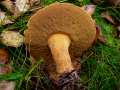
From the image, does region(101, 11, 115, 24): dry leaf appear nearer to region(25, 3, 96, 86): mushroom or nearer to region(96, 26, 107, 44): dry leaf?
region(96, 26, 107, 44): dry leaf

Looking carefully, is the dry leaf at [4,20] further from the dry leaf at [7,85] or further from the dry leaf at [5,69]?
the dry leaf at [7,85]

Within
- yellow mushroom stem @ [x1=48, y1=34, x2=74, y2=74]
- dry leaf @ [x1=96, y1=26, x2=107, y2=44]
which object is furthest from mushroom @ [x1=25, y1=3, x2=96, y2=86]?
dry leaf @ [x1=96, y1=26, x2=107, y2=44]

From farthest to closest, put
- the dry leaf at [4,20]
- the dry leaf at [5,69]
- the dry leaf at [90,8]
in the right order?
the dry leaf at [90,8], the dry leaf at [4,20], the dry leaf at [5,69]

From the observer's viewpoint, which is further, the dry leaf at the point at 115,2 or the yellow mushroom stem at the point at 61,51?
the dry leaf at the point at 115,2

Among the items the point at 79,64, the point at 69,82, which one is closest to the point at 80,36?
the point at 79,64

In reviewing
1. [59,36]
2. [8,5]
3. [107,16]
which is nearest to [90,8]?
[107,16]

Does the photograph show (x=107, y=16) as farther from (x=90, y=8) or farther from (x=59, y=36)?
(x=59, y=36)

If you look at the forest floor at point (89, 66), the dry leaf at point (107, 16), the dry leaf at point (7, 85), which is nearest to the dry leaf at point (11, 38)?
the forest floor at point (89, 66)

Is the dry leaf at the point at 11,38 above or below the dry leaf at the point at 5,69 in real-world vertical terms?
above
